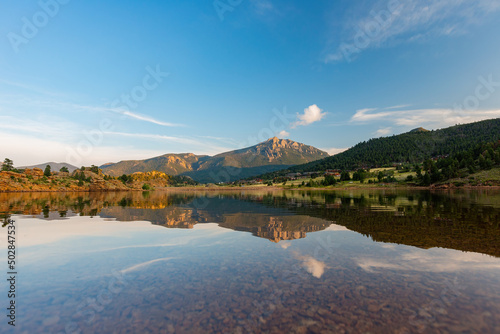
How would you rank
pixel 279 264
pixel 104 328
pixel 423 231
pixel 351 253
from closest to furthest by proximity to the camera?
1. pixel 104 328
2. pixel 279 264
3. pixel 351 253
4. pixel 423 231

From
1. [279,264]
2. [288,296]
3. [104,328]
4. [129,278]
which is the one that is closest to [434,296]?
[288,296]

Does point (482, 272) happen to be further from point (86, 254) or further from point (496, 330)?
point (86, 254)

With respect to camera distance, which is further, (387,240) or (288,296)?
(387,240)

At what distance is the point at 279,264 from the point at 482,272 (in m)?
11.3

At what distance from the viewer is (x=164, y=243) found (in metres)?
21.1

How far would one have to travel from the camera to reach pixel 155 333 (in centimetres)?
805

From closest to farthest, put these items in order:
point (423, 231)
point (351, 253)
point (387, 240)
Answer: point (351, 253)
point (387, 240)
point (423, 231)

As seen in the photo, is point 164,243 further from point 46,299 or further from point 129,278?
point 46,299

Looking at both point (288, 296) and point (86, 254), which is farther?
point (86, 254)

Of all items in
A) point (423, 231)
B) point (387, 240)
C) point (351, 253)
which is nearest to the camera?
Result: point (351, 253)

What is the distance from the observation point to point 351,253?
55.9 ft

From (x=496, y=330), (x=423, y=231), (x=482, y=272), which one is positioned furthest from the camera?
(x=423, y=231)

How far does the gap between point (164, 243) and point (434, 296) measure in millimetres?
19531

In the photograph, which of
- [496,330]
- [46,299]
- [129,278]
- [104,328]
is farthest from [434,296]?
[46,299]
